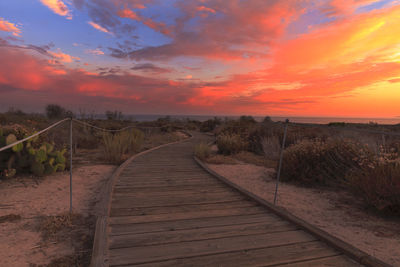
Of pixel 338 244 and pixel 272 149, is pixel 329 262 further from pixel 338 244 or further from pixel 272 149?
pixel 272 149

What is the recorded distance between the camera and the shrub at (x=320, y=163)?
5883 millimetres

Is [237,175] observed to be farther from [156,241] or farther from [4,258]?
[4,258]

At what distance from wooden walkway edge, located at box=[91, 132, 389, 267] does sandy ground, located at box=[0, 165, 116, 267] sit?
0.55 m

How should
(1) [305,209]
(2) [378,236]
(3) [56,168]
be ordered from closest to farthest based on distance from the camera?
(2) [378,236] → (1) [305,209] → (3) [56,168]

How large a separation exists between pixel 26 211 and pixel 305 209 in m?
5.04

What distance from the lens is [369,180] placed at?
4.14 m

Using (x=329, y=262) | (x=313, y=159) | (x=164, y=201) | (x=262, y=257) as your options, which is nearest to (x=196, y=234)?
(x=262, y=257)

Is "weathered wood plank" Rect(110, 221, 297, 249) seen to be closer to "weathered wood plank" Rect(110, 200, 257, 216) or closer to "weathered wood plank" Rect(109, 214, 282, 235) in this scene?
"weathered wood plank" Rect(109, 214, 282, 235)

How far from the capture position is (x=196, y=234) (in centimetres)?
292

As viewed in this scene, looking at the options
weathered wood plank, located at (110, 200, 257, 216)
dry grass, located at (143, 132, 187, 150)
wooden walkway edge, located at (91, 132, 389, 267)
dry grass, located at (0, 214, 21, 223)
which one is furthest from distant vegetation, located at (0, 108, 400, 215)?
dry grass, located at (143, 132, 187, 150)

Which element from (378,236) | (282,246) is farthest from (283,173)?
(282,246)

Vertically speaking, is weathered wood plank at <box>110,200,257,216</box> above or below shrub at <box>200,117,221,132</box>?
below

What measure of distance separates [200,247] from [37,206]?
11.0 ft

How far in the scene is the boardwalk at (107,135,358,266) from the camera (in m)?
2.42
